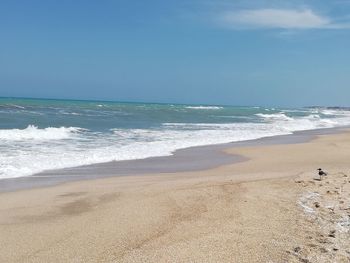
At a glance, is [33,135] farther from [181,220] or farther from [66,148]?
[181,220]

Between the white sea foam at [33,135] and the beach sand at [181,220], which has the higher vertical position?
the beach sand at [181,220]

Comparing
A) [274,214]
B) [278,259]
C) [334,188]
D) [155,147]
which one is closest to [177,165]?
[155,147]

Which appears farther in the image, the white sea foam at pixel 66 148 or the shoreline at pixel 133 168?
the white sea foam at pixel 66 148

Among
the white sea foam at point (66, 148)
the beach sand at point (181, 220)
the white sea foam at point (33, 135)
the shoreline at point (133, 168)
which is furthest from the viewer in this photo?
the white sea foam at point (33, 135)

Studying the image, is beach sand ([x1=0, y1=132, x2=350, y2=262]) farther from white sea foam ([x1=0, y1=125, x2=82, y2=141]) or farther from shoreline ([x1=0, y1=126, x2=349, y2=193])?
white sea foam ([x1=0, y1=125, x2=82, y2=141])

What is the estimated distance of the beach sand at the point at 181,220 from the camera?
15.8 feet

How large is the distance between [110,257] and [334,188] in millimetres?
5014

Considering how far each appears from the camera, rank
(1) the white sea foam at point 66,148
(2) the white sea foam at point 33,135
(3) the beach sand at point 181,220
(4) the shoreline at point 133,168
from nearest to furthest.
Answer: (3) the beach sand at point 181,220 < (4) the shoreline at point 133,168 < (1) the white sea foam at point 66,148 < (2) the white sea foam at point 33,135

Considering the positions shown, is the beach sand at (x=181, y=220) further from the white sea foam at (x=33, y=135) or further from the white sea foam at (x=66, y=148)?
the white sea foam at (x=33, y=135)

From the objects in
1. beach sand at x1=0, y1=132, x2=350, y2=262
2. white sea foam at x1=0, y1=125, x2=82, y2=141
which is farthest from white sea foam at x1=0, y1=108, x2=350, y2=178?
beach sand at x1=0, y1=132, x2=350, y2=262

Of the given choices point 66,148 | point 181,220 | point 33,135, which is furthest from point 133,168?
point 33,135

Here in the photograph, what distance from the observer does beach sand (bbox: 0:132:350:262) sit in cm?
481

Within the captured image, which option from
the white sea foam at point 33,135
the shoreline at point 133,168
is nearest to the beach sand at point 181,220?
the shoreline at point 133,168

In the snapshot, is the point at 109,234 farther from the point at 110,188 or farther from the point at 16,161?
the point at 16,161
